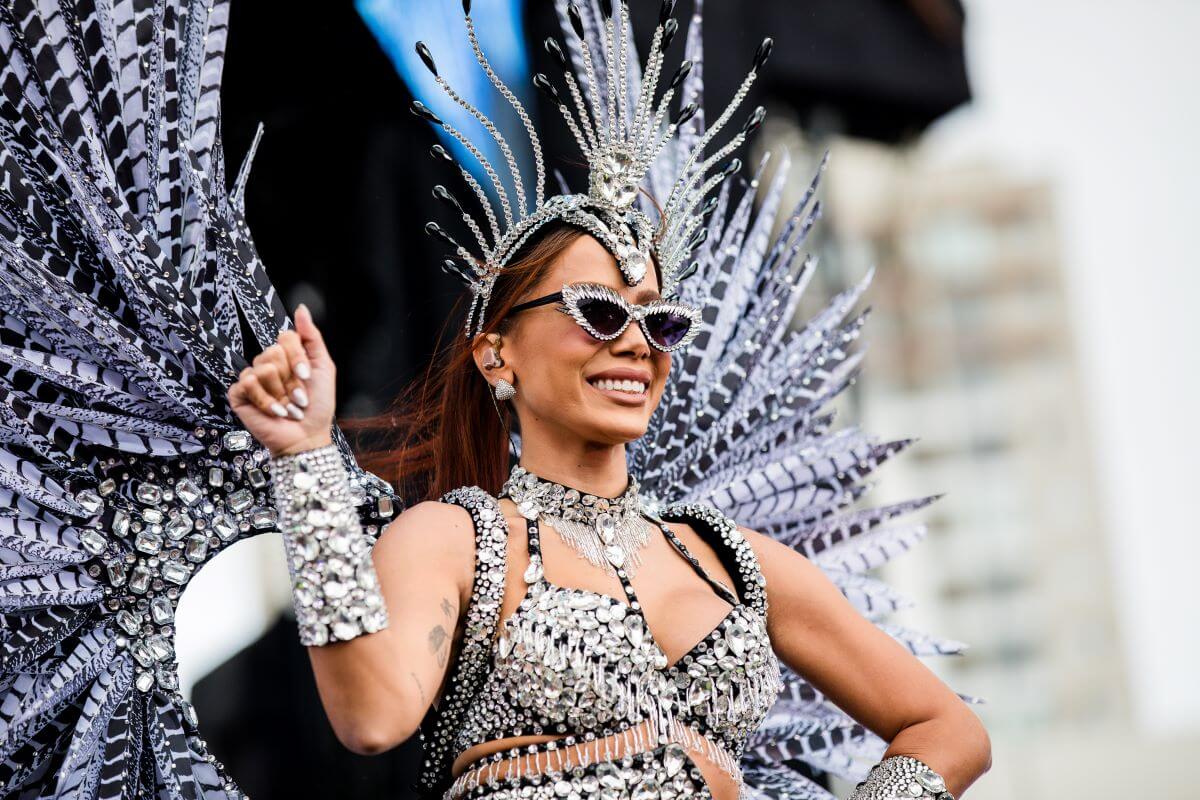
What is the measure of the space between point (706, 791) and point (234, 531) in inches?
37.2

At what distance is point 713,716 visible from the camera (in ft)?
7.44

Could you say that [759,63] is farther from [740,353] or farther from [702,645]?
[702,645]

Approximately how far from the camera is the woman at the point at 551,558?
1897 millimetres

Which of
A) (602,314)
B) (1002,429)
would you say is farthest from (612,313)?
(1002,429)

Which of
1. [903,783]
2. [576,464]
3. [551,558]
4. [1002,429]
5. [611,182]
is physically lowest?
[1002,429]

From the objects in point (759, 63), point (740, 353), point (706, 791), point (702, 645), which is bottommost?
point (706, 791)

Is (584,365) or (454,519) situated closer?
(454,519)

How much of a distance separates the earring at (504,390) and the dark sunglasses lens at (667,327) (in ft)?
0.93

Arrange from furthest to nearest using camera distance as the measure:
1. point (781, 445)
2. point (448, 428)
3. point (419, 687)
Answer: point (781, 445), point (448, 428), point (419, 687)

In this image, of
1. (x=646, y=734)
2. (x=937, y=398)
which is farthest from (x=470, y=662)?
(x=937, y=398)

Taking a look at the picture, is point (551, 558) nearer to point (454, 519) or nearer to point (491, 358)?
point (454, 519)

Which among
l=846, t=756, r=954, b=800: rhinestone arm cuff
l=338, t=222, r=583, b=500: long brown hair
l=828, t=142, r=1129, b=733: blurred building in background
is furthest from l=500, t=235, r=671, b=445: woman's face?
l=828, t=142, r=1129, b=733: blurred building in background

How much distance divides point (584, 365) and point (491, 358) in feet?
0.71

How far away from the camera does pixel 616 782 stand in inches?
83.7
